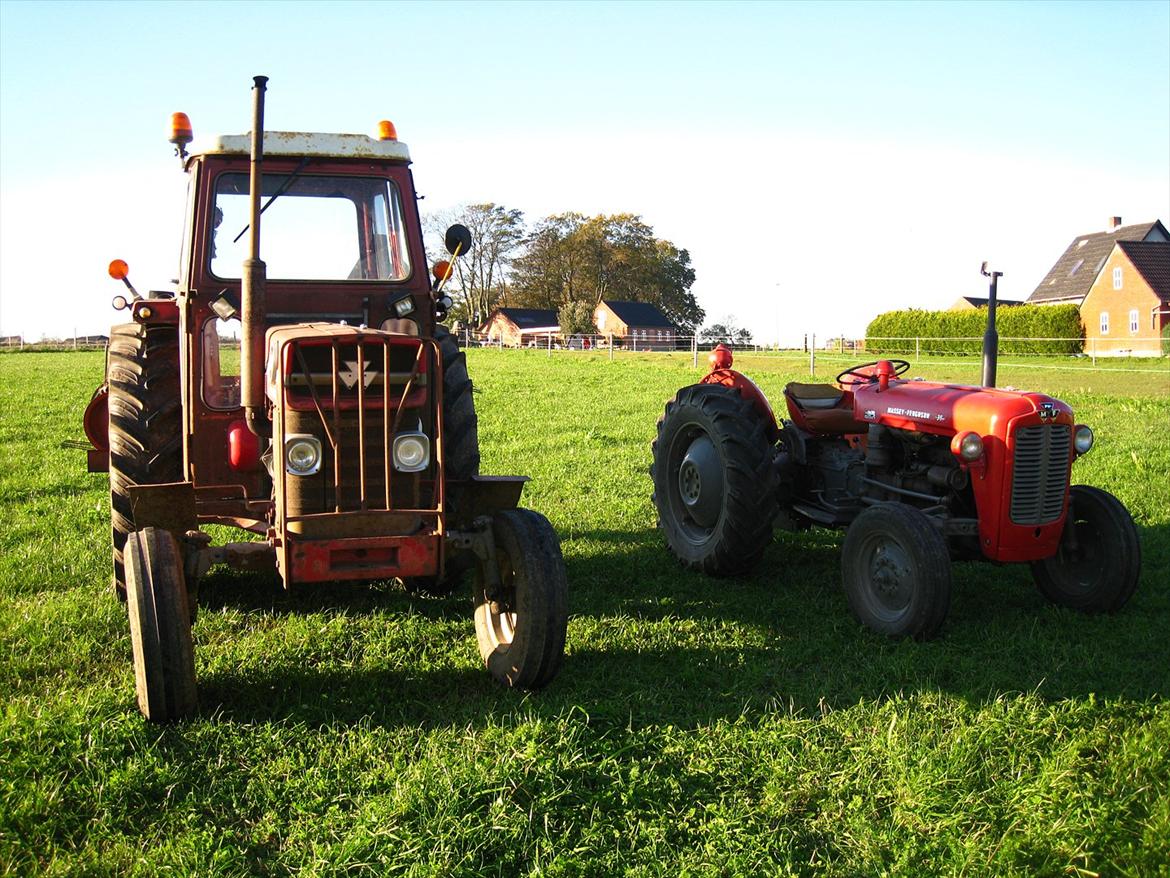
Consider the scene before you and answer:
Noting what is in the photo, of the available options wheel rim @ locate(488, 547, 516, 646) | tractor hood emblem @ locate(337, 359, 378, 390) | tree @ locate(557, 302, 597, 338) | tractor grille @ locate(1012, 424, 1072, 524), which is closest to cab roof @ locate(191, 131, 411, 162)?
tractor hood emblem @ locate(337, 359, 378, 390)

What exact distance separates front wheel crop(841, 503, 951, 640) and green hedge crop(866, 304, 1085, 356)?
31381 mm

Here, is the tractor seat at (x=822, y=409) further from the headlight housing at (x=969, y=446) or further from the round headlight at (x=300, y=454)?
the round headlight at (x=300, y=454)

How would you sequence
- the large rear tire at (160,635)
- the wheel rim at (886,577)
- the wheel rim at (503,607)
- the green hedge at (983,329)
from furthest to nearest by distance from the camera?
the green hedge at (983,329)
the wheel rim at (886,577)
the wheel rim at (503,607)
the large rear tire at (160,635)

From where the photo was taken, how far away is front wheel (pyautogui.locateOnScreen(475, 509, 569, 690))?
403cm

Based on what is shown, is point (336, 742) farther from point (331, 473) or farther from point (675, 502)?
point (675, 502)

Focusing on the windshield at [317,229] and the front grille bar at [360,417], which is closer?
the front grille bar at [360,417]

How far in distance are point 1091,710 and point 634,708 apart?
183 centimetres

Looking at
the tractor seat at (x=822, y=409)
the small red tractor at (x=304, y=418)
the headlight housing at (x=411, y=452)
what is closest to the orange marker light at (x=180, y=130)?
the small red tractor at (x=304, y=418)

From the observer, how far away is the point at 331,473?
4.02 m

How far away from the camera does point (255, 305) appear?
4.06m

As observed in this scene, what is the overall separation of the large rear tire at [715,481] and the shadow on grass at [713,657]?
230 millimetres

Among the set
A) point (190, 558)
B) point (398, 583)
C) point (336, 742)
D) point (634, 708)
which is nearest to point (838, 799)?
point (634, 708)

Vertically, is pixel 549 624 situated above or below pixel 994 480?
below

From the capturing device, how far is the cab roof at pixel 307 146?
502 cm
